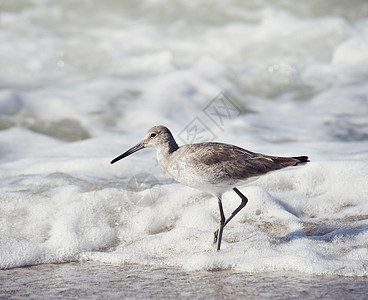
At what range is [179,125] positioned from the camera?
28.4ft

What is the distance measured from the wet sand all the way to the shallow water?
6.3 inches

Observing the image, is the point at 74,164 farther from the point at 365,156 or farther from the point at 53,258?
the point at 365,156

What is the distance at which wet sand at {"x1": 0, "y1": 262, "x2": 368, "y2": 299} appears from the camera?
379 cm

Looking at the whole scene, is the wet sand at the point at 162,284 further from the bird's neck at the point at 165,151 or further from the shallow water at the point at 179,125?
the bird's neck at the point at 165,151

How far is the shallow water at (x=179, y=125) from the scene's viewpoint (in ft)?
15.8

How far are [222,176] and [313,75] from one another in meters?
6.70

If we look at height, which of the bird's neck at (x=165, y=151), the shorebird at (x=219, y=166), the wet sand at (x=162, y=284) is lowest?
the wet sand at (x=162, y=284)

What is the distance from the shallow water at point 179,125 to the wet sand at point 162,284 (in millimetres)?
161

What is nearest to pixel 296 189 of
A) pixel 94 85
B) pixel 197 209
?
pixel 197 209

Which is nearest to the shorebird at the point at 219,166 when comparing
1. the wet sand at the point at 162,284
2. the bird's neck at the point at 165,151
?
the bird's neck at the point at 165,151

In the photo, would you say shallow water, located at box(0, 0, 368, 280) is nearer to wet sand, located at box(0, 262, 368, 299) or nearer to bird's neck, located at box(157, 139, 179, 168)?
wet sand, located at box(0, 262, 368, 299)

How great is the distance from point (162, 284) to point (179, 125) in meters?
4.85

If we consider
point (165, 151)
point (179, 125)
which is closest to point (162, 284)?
point (165, 151)

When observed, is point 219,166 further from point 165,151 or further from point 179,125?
point 179,125
